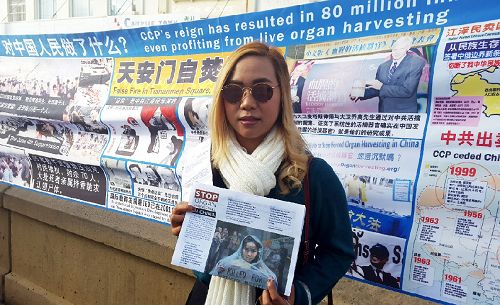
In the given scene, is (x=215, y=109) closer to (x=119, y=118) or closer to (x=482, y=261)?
(x=482, y=261)

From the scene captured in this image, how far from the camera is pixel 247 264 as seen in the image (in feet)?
4.57

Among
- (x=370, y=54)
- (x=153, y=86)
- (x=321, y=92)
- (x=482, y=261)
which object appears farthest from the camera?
(x=153, y=86)

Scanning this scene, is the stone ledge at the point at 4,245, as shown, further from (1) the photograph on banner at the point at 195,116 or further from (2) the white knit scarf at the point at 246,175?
(2) the white knit scarf at the point at 246,175

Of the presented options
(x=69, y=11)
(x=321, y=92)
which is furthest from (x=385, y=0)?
(x=69, y=11)

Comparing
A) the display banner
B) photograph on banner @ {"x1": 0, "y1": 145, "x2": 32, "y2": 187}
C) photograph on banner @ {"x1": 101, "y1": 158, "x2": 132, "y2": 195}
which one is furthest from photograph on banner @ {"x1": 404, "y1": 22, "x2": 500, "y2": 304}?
photograph on banner @ {"x1": 0, "y1": 145, "x2": 32, "y2": 187}

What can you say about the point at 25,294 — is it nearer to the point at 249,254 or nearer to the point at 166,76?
the point at 166,76

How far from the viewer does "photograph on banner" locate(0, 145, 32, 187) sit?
388cm

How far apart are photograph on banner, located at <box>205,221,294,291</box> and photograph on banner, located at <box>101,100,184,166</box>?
153 cm

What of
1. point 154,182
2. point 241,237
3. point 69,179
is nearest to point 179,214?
point 241,237

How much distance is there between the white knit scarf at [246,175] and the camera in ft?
4.81

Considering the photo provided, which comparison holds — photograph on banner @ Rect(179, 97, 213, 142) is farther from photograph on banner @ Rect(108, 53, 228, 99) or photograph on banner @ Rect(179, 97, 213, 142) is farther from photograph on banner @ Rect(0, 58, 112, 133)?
photograph on banner @ Rect(0, 58, 112, 133)

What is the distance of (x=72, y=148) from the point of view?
3.53 meters

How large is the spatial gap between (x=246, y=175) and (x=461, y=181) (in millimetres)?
975

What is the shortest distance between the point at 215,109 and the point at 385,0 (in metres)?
1.03
